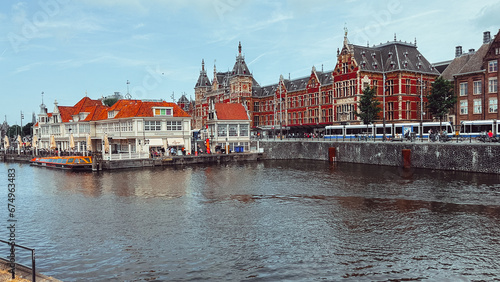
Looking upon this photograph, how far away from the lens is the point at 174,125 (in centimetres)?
6381

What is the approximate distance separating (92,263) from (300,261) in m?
9.32

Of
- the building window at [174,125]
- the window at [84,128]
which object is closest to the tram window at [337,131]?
the building window at [174,125]

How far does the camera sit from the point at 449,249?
61.8ft

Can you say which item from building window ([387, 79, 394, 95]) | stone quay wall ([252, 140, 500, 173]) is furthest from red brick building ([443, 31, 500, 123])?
stone quay wall ([252, 140, 500, 173])

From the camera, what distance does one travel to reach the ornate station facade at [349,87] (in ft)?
246

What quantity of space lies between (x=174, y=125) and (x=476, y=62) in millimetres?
51566

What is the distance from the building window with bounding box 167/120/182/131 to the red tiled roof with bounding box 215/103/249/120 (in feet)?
27.5

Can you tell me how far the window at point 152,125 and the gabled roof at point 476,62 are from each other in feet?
169

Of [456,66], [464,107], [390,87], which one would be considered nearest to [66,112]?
[390,87]

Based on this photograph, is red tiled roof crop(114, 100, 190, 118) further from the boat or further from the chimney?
the chimney

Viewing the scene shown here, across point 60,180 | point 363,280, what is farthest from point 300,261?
point 60,180

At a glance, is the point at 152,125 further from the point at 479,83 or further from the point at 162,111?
the point at 479,83

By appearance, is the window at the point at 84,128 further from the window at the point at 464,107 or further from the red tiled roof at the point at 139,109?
the window at the point at 464,107

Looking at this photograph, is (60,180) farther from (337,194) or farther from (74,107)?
(74,107)
